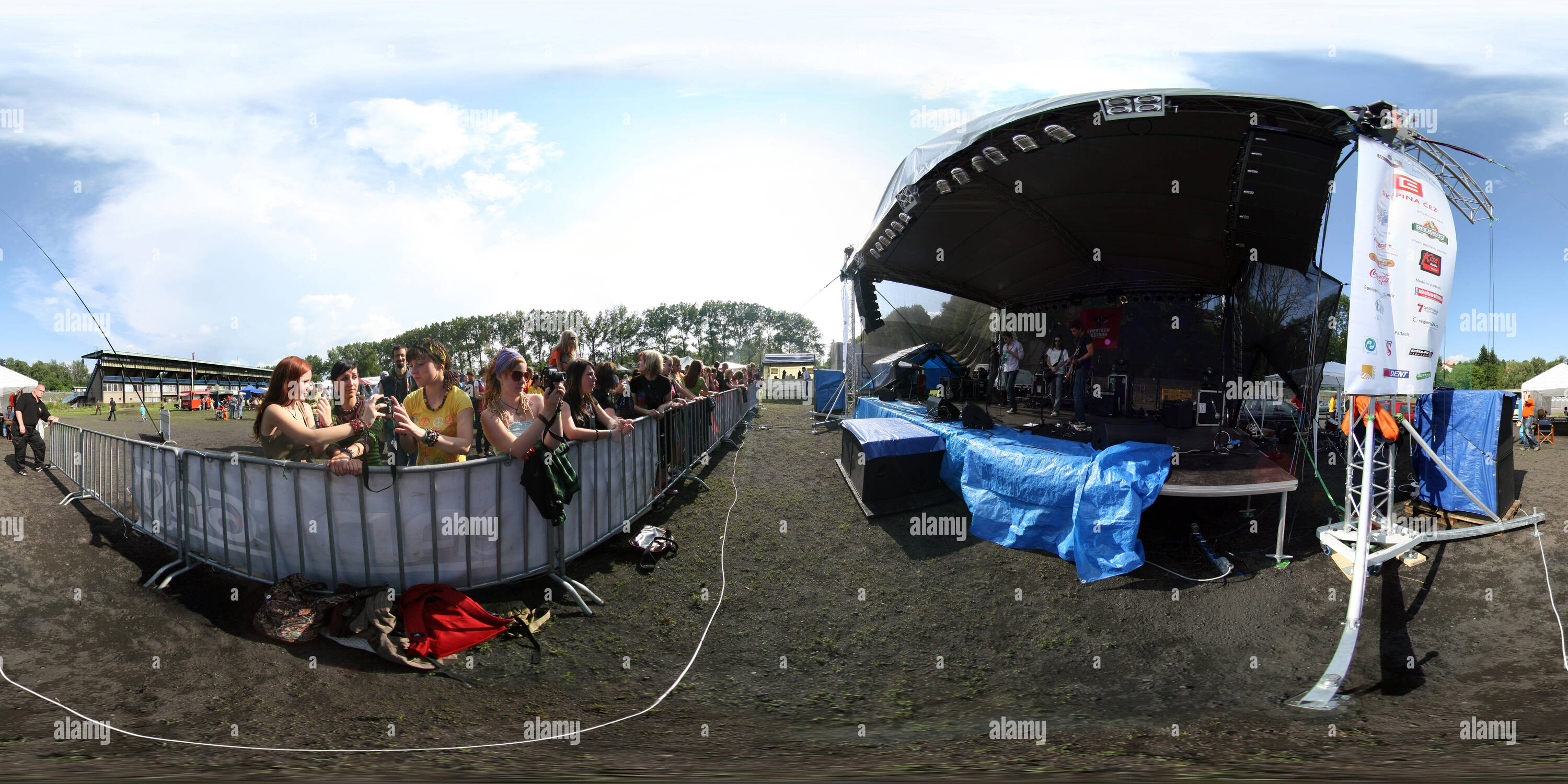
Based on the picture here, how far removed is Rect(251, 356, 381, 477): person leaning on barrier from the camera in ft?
12.2

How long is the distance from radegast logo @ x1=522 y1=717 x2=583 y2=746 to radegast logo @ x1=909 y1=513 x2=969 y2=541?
13.3 ft

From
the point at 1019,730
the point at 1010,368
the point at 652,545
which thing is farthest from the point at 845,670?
the point at 1010,368

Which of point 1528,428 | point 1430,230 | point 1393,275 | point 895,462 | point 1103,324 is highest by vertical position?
point 1430,230

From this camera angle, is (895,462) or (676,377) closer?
(895,462)

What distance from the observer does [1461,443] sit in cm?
622

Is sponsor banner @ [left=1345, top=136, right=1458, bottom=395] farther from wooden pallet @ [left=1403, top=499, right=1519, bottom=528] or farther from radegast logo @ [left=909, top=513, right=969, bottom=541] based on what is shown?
radegast logo @ [left=909, top=513, right=969, bottom=541]

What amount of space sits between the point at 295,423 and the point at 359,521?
80 centimetres

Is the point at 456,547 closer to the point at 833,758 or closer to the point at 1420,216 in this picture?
the point at 833,758

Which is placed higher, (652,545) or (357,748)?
(652,545)

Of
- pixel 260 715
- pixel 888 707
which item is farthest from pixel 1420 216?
pixel 260 715

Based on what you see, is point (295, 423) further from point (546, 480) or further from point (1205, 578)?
point (1205, 578)

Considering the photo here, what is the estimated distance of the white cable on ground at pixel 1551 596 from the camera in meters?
3.97

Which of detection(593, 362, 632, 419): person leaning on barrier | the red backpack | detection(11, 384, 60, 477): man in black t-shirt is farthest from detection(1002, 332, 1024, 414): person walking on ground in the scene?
detection(11, 384, 60, 477): man in black t-shirt

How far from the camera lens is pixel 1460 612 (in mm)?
4500
